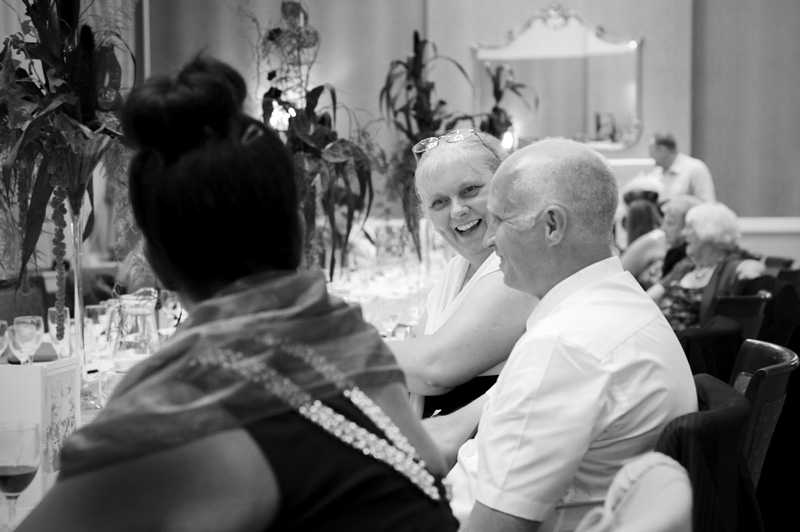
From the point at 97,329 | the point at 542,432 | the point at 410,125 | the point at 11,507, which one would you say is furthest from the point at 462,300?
the point at 410,125

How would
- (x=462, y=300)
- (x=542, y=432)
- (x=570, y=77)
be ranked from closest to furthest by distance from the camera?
(x=542, y=432), (x=462, y=300), (x=570, y=77)

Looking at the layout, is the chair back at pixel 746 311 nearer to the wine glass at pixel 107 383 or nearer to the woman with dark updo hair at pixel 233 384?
the wine glass at pixel 107 383

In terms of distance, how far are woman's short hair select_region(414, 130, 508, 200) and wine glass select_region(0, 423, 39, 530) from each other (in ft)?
5.05

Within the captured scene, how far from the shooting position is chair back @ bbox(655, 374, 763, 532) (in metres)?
1.43

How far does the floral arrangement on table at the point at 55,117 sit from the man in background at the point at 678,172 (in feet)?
25.1

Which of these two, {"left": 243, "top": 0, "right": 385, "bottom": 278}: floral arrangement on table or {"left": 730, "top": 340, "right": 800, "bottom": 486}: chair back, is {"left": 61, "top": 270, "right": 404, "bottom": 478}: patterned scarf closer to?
{"left": 730, "top": 340, "right": 800, "bottom": 486}: chair back

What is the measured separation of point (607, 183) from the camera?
1.82 metres

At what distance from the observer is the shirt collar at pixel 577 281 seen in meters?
1.79

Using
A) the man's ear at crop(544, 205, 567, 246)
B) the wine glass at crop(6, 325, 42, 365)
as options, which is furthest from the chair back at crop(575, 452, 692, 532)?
the wine glass at crop(6, 325, 42, 365)

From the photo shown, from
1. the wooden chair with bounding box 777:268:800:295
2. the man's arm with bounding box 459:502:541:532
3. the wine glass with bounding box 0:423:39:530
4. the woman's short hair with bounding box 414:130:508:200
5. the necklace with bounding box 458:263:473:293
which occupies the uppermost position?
the woman's short hair with bounding box 414:130:508:200

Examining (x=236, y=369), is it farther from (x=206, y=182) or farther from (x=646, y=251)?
(x=646, y=251)

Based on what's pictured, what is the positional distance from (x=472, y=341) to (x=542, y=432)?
31.3 inches

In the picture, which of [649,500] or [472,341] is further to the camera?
[472,341]

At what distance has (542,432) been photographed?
61.6 inches
